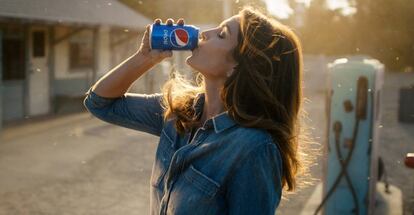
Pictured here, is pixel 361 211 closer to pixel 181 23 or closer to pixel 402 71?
pixel 181 23

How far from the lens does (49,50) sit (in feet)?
42.2

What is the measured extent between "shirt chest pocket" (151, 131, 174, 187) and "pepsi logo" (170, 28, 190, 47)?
0.29 m

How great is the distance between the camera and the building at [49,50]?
11.4 metres

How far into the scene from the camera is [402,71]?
65.8 ft

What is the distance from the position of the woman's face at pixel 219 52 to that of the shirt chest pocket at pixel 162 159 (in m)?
0.25

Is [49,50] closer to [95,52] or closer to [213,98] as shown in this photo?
[95,52]

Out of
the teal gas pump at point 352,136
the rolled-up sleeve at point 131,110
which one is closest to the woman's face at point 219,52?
the rolled-up sleeve at point 131,110

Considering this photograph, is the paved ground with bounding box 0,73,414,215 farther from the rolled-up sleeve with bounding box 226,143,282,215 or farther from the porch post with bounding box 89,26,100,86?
the rolled-up sleeve with bounding box 226,143,282,215

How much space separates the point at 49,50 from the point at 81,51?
67.1 inches

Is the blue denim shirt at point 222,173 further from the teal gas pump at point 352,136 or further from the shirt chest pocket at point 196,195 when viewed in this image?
the teal gas pump at point 352,136

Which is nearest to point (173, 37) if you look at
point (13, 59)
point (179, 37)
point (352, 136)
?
point (179, 37)

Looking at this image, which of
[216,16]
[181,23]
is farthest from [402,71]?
[181,23]

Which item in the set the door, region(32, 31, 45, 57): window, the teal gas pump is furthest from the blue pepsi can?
region(32, 31, 45, 57): window

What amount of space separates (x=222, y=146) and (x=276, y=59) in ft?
0.97
